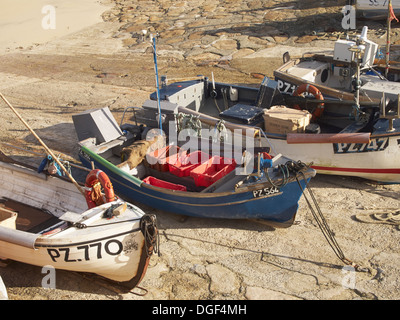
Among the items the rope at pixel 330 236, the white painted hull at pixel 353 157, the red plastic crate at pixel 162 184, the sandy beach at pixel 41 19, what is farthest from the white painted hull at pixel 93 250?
the sandy beach at pixel 41 19

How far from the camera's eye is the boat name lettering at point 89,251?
7.84 metres

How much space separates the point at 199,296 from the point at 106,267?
1678 mm

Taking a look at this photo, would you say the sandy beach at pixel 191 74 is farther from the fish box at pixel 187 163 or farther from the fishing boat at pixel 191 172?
the fish box at pixel 187 163

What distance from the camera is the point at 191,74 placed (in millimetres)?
18844

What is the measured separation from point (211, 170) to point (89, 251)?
3.54 metres

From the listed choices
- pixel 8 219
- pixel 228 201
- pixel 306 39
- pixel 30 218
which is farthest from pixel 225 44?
pixel 8 219

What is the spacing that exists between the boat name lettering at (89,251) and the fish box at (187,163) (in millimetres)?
2984

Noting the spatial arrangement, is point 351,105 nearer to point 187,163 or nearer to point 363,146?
point 363,146

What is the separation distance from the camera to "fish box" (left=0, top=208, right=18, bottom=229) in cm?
872

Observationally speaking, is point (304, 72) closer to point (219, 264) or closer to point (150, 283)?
point (219, 264)

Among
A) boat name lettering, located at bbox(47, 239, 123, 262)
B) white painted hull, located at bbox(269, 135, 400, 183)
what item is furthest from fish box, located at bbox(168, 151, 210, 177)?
boat name lettering, located at bbox(47, 239, 123, 262)
